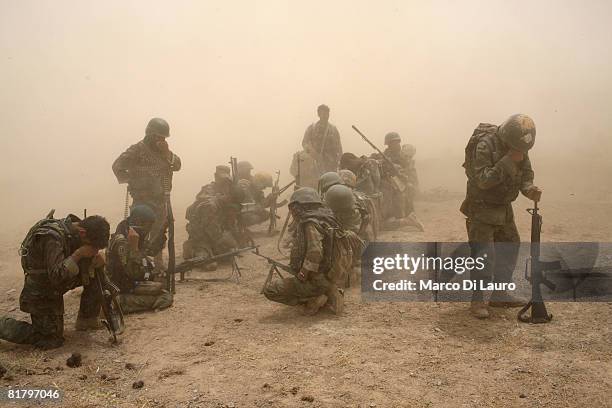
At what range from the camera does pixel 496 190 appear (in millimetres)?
5598

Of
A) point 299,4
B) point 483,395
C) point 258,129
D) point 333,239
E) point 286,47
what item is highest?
point 299,4

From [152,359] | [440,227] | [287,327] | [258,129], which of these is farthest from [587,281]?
[258,129]

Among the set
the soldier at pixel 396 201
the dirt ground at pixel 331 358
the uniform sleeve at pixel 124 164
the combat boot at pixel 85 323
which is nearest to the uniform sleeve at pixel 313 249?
the dirt ground at pixel 331 358

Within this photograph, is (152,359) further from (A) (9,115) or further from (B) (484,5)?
(B) (484,5)

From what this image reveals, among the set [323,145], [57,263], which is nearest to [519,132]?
[57,263]

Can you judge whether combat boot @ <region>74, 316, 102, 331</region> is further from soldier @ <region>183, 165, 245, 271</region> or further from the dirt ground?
soldier @ <region>183, 165, 245, 271</region>

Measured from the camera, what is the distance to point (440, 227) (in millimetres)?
10555

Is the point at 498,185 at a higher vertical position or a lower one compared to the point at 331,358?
higher

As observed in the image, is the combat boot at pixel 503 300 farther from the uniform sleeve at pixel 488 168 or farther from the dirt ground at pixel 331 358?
the uniform sleeve at pixel 488 168

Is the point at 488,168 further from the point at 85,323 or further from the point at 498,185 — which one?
the point at 85,323

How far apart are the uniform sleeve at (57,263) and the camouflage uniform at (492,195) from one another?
4.14m

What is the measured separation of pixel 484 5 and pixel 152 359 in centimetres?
2911

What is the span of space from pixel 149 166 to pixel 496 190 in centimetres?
478

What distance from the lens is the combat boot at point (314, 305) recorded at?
232 inches
